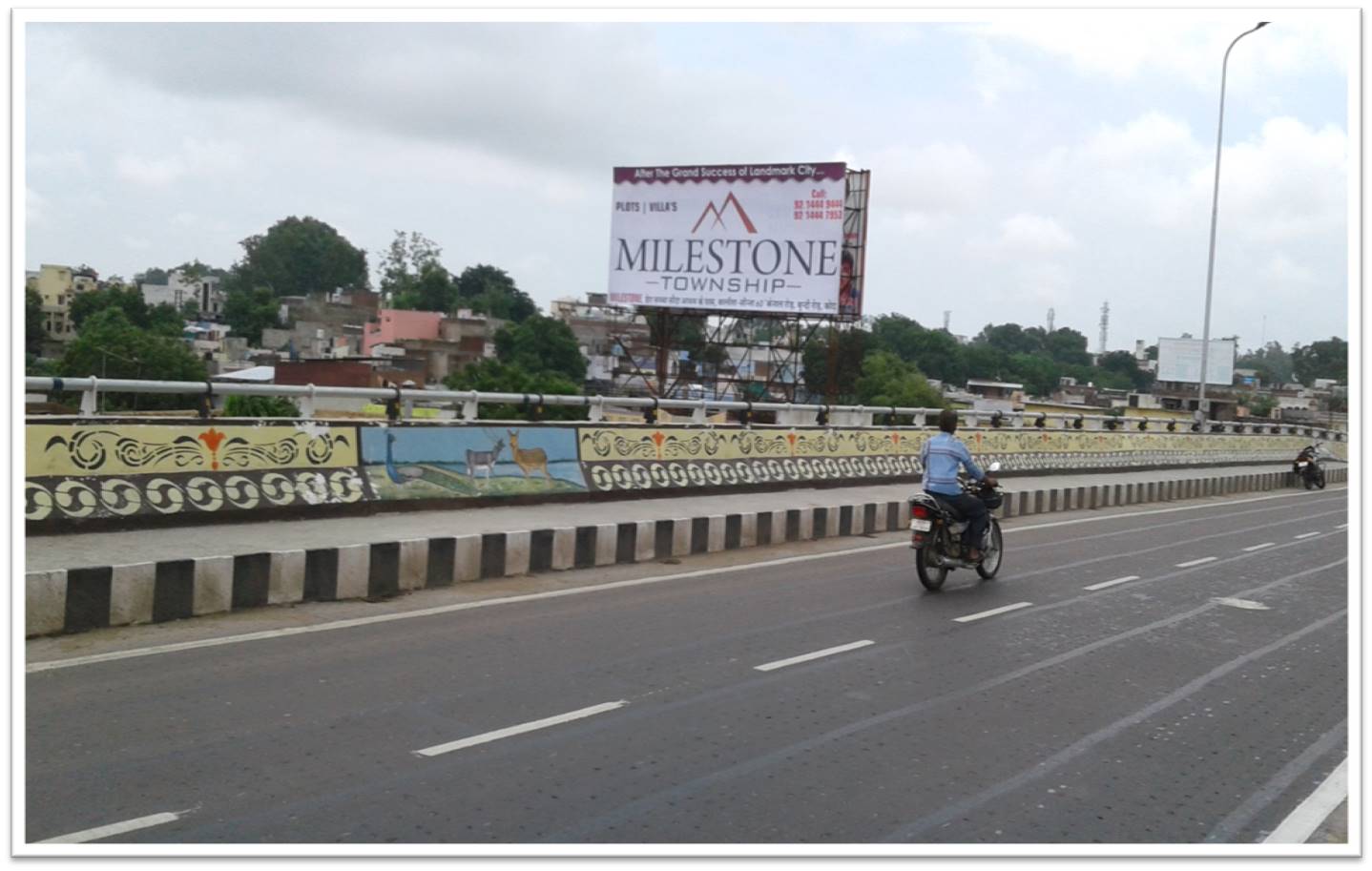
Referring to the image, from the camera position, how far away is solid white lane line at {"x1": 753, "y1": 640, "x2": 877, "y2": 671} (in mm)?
8406

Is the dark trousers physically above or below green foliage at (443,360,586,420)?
below

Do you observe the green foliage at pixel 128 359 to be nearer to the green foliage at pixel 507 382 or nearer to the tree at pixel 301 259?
the green foliage at pixel 507 382

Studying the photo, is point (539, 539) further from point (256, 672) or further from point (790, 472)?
point (790, 472)

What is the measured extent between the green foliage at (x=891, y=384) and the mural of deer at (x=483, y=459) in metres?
44.3

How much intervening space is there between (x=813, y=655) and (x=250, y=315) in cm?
6828

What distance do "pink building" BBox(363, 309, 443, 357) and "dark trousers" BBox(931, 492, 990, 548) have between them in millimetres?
57818

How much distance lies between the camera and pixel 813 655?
8797 millimetres

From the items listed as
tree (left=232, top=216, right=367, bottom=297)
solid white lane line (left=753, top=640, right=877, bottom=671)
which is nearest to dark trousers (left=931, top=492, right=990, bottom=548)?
solid white lane line (left=753, top=640, right=877, bottom=671)

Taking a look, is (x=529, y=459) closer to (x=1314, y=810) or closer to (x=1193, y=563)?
(x=1193, y=563)

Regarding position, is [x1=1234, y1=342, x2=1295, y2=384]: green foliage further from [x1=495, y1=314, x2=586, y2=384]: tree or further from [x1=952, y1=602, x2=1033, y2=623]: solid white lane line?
[x1=952, y1=602, x2=1033, y2=623]: solid white lane line

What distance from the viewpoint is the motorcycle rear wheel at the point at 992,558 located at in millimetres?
12953

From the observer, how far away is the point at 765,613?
10.4 meters
